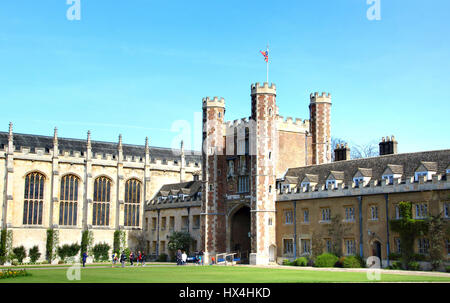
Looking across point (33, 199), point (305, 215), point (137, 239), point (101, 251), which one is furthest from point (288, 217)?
point (33, 199)

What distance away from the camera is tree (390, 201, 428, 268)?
3547cm

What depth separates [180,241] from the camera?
53062 millimetres

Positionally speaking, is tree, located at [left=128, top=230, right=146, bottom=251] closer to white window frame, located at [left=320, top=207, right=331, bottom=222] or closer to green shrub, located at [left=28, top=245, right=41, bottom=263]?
green shrub, located at [left=28, top=245, right=41, bottom=263]

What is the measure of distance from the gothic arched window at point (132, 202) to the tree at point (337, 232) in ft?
87.9

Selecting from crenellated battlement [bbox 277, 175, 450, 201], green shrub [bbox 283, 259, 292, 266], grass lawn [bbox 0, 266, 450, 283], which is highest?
crenellated battlement [bbox 277, 175, 450, 201]

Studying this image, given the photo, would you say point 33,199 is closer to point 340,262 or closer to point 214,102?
point 214,102

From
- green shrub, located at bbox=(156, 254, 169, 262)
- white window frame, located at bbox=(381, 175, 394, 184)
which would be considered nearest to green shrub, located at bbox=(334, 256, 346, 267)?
white window frame, located at bbox=(381, 175, 394, 184)

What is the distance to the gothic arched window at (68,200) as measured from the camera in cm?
5750

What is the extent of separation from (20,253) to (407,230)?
34590mm

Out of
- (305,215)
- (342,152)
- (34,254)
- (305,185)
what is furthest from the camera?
(34,254)

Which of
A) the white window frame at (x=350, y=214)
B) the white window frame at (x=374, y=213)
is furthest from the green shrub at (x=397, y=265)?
the white window frame at (x=350, y=214)

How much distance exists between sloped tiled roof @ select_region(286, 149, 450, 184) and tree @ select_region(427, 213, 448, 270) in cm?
322

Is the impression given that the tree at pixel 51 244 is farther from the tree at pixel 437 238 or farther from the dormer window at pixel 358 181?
the tree at pixel 437 238

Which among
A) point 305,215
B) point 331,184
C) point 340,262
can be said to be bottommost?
point 340,262
